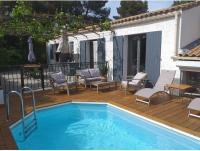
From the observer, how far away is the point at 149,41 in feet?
35.6

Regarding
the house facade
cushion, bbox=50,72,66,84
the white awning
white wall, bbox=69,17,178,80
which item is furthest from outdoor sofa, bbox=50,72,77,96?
the white awning

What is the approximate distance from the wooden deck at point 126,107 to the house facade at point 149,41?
5.78 feet

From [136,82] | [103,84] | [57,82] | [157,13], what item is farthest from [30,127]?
[157,13]

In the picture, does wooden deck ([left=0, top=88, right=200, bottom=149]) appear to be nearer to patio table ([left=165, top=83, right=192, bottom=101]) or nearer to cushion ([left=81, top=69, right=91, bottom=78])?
patio table ([left=165, top=83, right=192, bottom=101])

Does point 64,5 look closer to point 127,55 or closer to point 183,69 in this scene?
point 127,55

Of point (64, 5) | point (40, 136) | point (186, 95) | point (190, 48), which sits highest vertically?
point (64, 5)

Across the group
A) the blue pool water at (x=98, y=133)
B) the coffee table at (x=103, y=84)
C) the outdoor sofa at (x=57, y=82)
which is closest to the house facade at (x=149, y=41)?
the coffee table at (x=103, y=84)

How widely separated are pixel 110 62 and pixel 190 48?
515 cm

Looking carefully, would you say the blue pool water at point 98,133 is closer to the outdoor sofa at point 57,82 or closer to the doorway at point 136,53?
the outdoor sofa at point 57,82

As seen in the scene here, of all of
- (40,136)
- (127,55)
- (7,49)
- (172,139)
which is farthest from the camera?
(7,49)

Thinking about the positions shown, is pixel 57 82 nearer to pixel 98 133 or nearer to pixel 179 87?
pixel 98 133

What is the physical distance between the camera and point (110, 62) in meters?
13.5

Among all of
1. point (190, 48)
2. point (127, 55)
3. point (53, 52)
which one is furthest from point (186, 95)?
point (53, 52)

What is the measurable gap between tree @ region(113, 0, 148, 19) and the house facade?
75.6 ft
